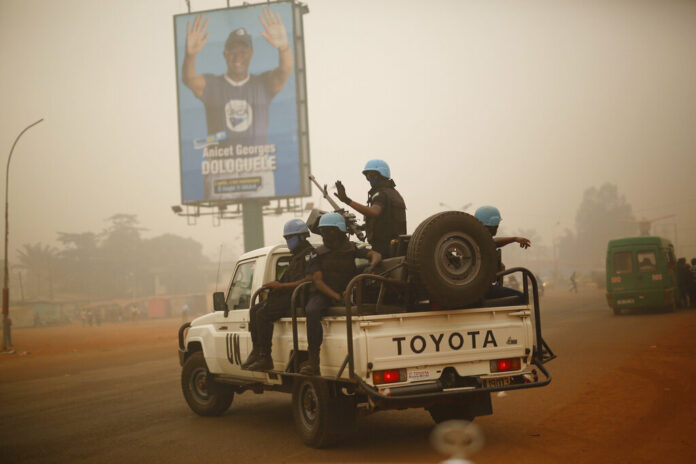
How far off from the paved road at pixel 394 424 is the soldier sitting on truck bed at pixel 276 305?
0.93 meters

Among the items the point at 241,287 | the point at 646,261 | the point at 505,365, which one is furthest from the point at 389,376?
the point at 646,261

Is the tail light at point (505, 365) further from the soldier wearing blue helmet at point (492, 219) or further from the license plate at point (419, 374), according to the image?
the soldier wearing blue helmet at point (492, 219)

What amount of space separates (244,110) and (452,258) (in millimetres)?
41944

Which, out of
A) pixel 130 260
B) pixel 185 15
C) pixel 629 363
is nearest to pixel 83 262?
pixel 130 260

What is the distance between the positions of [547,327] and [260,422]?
16523 mm

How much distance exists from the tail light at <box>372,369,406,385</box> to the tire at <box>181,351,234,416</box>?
3.95 m

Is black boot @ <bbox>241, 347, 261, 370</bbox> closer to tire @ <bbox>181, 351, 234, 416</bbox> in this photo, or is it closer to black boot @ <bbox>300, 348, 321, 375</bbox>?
black boot @ <bbox>300, 348, 321, 375</bbox>

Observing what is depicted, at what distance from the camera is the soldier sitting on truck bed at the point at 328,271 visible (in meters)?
7.23

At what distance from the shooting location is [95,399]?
43.4 ft

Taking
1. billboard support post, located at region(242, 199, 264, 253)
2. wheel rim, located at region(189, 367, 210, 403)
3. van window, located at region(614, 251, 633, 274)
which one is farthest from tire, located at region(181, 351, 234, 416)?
billboard support post, located at region(242, 199, 264, 253)

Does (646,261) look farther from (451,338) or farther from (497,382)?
(451,338)

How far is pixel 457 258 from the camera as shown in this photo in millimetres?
7039

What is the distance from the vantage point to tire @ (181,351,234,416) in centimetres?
1011

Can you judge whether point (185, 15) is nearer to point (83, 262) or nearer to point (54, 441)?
point (54, 441)
